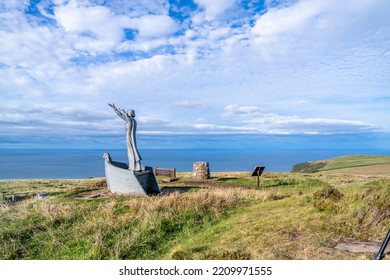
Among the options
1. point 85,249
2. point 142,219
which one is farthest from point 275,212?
point 85,249

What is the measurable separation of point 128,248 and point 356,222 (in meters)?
4.77

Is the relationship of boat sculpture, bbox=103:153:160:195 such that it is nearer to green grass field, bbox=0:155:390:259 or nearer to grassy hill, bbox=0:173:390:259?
green grass field, bbox=0:155:390:259

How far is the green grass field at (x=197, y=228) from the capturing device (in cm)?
608

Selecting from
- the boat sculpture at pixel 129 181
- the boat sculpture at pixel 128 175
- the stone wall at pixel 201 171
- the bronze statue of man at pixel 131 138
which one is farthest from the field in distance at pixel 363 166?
the bronze statue of man at pixel 131 138

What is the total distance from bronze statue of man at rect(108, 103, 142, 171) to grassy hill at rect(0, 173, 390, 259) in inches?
165

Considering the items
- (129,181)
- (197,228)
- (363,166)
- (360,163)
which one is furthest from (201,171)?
(360,163)

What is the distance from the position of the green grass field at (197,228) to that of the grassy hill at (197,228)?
0.05 feet

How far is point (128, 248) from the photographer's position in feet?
21.4

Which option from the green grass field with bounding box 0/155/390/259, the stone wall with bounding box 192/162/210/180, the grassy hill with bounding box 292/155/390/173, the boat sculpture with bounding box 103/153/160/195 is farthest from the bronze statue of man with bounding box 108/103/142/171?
the grassy hill with bounding box 292/155/390/173

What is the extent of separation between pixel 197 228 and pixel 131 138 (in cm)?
691

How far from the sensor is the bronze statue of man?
45.6 feet

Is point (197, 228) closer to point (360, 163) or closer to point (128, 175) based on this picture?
point (128, 175)

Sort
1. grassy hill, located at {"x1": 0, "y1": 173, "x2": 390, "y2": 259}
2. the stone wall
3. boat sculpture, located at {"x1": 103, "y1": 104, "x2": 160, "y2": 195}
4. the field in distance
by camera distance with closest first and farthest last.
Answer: grassy hill, located at {"x1": 0, "y1": 173, "x2": 390, "y2": 259} < boat sculpture, located at {"x1": 103, "y1": 104, "x2": 160, "y2": 195} < the stone wall < the field in distance

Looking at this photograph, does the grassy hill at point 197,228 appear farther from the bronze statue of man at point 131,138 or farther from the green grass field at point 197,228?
the bronze statue of man at point 131,138
